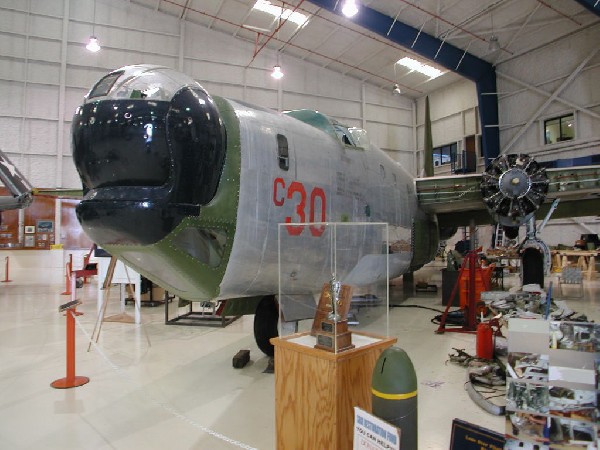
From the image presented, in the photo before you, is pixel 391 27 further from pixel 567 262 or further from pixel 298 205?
pixel 298 205

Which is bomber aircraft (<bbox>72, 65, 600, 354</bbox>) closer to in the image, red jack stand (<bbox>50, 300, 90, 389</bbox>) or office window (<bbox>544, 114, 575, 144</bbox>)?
red jack stand (<bbox>50, 300, 90, 389</bbox>)

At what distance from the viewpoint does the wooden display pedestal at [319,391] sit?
290 centimetres

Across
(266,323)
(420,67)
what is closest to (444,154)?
(420,67)

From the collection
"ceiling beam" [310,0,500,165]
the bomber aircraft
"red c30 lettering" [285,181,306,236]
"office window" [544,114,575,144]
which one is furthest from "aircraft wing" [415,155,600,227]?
"office window" [544,114,575,144]

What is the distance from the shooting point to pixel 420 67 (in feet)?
79.3

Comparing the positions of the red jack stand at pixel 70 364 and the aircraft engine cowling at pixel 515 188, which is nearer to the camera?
the red jack stand at pixel 70 364

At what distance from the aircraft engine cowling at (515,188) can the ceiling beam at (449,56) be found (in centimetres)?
1064

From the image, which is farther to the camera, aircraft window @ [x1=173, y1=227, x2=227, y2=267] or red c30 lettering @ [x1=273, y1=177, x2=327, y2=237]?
red c30 lettering @ [x1=273, y1=177, x2=327, y2=237]

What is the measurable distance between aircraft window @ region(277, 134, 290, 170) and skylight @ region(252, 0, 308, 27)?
1637 centimetres

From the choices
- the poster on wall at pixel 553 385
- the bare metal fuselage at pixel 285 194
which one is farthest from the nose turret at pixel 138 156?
the poster on wall at pixel 553 385

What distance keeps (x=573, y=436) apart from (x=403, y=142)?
90.8 ft

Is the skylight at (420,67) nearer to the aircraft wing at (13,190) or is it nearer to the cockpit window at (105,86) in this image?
the aircraft wing at (13,190)

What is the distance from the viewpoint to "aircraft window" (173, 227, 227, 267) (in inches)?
156

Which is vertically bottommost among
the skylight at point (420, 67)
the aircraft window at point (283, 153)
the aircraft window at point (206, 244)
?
the aircraft window at point (206, 244)
